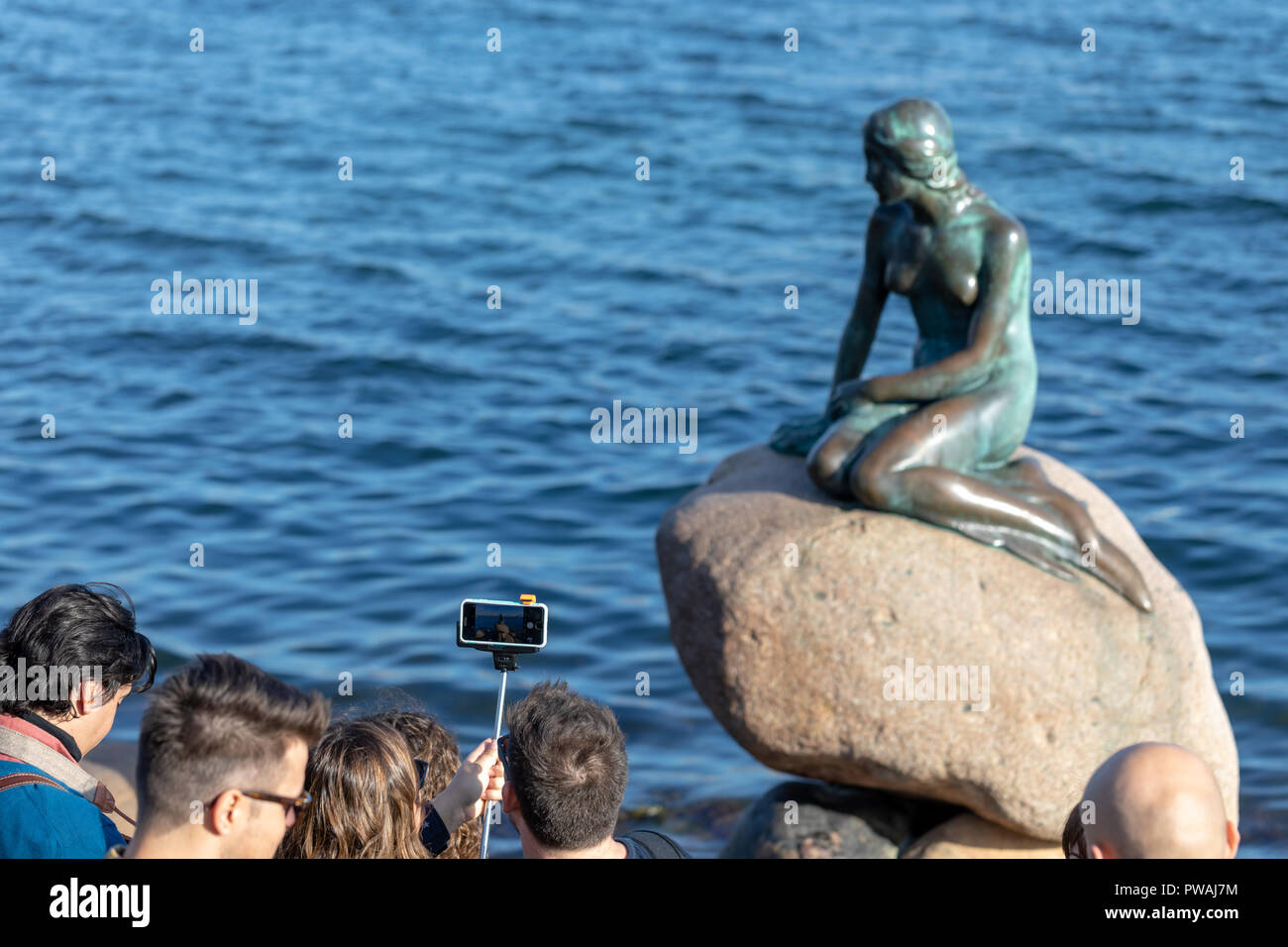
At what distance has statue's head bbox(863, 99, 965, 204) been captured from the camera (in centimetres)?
507

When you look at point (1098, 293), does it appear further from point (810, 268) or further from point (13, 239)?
point (13, 239)

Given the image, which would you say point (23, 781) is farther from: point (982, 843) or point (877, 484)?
point (982, 843)

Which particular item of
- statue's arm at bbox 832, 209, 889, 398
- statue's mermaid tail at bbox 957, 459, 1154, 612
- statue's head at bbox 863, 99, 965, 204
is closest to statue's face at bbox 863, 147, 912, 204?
statue's head at bbox 863, 99, 965, 204

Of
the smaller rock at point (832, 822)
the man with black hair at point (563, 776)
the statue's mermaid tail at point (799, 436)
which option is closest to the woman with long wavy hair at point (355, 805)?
the man with black hair at point (563, 776)

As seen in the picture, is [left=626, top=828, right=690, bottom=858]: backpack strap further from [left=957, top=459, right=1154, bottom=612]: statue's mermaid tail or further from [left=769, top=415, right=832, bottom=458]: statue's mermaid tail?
[left=769, top=415, right=832, bottom=458]: statue's mermaid tail

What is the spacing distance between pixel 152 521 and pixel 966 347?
6466 millimetres

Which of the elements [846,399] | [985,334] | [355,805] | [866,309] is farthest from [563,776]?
[866,309]

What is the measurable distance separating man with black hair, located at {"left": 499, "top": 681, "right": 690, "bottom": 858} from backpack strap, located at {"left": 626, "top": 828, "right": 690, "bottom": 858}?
22cm

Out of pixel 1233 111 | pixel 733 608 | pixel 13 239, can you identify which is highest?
pixel 1233 111

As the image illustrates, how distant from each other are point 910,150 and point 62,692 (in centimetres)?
334

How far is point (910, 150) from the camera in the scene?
5.09 metres

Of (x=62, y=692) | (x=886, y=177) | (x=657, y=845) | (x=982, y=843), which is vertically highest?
(x=886, y=177)

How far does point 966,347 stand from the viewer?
527 cm
